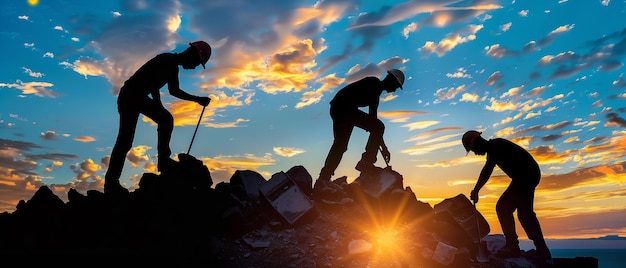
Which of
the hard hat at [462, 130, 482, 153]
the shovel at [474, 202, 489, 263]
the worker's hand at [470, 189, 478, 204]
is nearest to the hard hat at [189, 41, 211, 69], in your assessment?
the hard hat at [462, 130, 482, 153]

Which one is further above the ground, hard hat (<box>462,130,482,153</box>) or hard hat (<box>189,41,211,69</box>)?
hard hat (<box>189,41,211,69</box>)

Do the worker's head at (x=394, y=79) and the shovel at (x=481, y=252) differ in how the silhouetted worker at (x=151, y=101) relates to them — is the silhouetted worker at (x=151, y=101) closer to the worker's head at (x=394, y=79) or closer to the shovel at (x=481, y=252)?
the worker's head at (x=394, y=79)

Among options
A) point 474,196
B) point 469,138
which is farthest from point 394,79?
point 474,196

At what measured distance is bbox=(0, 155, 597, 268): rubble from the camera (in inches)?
204

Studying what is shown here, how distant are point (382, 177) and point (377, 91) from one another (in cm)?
168

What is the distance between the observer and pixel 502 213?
23.5 feet

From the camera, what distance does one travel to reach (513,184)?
23.2ft

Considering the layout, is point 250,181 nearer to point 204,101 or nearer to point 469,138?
point 204,101

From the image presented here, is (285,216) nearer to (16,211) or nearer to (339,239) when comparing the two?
(339,239)

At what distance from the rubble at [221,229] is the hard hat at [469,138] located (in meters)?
1.53

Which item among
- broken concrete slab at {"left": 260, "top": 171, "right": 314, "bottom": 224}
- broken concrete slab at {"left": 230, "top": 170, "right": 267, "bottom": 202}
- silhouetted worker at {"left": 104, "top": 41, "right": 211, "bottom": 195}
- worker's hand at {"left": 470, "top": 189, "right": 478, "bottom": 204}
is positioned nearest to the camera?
silhouetted worker at {"left": 104, "top": 41, "right": 211, "bottom": 195}

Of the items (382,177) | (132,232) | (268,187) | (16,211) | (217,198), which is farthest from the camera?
(382,177)

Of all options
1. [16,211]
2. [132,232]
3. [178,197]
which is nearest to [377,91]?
[178,197]

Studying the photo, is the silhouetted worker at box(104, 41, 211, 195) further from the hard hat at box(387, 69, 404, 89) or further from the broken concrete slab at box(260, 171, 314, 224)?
the hard hat at box(387, 69, 404, 89)
